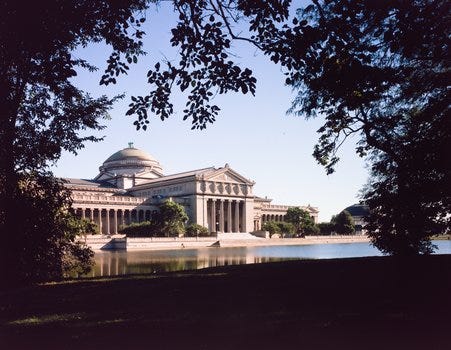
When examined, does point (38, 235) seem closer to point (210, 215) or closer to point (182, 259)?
point (182, 259)

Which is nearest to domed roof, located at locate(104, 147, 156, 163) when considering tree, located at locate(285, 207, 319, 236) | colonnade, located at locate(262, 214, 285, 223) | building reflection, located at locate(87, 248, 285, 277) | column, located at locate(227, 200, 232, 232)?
column, located at locate(227, 200, 232, 232)

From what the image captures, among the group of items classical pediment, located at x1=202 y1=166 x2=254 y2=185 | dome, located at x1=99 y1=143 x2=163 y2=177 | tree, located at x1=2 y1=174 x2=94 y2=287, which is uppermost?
dome, located at x1=99 y1=143 x2=163 y2=177

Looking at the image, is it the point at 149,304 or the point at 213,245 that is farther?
the point at 213,245

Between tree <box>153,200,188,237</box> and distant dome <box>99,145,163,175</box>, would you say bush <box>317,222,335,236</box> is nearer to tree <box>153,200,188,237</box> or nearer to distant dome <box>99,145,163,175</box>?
tree <box>153,200,188,237</box>

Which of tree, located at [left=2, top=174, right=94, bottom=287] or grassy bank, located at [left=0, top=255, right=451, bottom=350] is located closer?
grassy bank, located at [left=0, top=255, right=451, bottom=350]

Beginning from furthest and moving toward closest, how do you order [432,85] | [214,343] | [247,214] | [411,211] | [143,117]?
[247,214]
[411,211]
[432,85]
[143,117]
[214,343]

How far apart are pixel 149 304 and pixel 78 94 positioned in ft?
32.5

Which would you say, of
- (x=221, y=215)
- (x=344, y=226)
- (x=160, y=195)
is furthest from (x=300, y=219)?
(x=160, y=195)

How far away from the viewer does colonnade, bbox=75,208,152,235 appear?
109125 mm

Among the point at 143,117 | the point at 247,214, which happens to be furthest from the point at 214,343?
the point at 247,214

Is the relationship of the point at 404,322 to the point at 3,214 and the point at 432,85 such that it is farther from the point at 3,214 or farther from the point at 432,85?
the point at 3,214

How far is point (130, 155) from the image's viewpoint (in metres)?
143

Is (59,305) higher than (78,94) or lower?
lower

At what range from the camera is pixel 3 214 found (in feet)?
55.7
